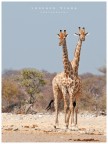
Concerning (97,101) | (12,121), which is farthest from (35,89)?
(12,121)

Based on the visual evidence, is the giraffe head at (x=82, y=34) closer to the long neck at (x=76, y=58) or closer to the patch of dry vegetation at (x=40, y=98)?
the long neck at (x=76, y=58)

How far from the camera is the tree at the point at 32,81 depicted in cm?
2370

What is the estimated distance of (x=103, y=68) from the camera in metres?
25.4

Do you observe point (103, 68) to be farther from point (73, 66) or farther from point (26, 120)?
point (73, 66)

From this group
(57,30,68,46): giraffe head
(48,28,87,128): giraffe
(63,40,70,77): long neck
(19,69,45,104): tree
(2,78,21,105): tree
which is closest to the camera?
(57,30,68,46): giraffe head

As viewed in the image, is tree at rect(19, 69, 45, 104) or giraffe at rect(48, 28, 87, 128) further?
tree at rect(19, 69, 45, 104)

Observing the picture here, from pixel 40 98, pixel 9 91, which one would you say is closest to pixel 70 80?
pixel 40 98

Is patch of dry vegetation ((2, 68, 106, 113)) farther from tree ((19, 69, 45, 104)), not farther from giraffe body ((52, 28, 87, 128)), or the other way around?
giraffe body ((52, 28, 87, 128))

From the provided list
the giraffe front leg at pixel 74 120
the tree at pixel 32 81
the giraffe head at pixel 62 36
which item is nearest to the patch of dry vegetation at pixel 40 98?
the tree at pixel 32 81

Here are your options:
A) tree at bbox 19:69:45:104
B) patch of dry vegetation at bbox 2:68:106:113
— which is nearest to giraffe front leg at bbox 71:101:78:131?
patch of dry vegetation at bbox 2:68:106:113

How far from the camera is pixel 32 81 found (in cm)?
2377

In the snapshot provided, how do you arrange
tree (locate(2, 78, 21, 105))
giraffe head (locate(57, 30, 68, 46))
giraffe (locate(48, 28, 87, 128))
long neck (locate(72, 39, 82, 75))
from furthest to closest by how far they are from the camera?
tree (locate(2, 78, 21, 105)) < long neck (locate(72, 39, 82, 75)) < giraffe (locate(48, 28, 87, 128)) < giraffe head (locate(57, 30, 68, 46))

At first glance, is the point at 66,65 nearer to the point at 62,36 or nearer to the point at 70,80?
the point at 70,80

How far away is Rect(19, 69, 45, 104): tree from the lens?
2370cm
